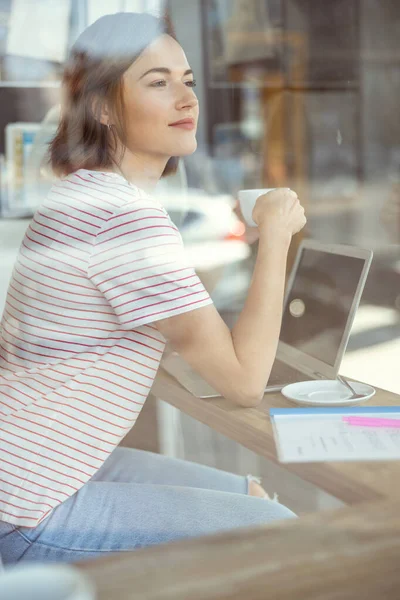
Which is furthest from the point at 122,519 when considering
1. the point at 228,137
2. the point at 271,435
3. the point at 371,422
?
the point at 228,137

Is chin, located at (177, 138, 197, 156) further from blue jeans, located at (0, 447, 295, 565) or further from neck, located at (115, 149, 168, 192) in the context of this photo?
blue jeans, located at (0, 447, 295, 565)

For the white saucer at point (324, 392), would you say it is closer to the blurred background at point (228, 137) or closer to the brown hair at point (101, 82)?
the blurred background at point (228, 137)

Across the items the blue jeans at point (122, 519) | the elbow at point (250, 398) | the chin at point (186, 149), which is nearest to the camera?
the blue jeans at point (122, 519)

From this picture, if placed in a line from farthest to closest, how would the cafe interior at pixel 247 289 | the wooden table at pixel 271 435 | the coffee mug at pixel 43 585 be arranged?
the wooden table at pixel 271 435 → the cafe interior at pixel 247 289 → the coffee mug at pixel 43 585

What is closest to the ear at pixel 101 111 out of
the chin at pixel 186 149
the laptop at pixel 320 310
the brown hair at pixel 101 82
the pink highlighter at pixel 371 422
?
the brown hair at pixel 101 82

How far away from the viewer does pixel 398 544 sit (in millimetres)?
556

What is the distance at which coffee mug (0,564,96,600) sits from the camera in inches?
15.8

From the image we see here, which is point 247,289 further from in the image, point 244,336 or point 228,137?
point 228,137

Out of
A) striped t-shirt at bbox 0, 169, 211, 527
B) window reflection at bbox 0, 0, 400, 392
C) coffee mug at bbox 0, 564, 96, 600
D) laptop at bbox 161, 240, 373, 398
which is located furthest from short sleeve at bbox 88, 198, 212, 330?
coffee mug at bbox 0, 564, 96, 600

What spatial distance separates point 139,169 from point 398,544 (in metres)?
0.61

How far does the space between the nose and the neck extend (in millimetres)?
74

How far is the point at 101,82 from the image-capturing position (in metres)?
1.00

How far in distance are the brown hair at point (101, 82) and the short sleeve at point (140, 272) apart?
4.7 inches

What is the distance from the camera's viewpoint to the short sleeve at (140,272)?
885 mm
